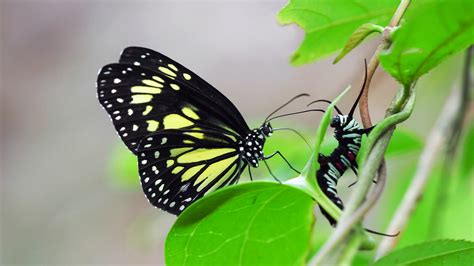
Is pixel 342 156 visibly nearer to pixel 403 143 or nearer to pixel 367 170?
pixel 367 170

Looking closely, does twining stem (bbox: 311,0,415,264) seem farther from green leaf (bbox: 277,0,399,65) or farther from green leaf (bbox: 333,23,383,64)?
green leaf (bbox: 277,0,399,65)

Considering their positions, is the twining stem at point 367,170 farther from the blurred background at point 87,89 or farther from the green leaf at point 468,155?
the blurred background at point 87,89

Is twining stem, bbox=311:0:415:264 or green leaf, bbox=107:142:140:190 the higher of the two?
twining stem, bbox=311:0:415:264

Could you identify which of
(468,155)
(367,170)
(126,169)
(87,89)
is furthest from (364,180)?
(87,89)

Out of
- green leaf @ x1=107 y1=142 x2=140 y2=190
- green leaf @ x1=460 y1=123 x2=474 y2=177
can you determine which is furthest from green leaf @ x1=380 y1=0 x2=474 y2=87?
green leaf @ x1=107 y1=142 x2=140 y2=190

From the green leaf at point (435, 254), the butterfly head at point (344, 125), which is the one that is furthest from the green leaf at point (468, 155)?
the green leaf at point (435, 254)
